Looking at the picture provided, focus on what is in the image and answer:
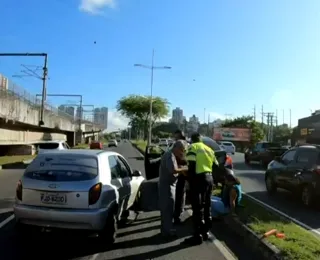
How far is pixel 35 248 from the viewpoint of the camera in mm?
7020

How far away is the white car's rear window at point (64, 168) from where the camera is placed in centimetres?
719

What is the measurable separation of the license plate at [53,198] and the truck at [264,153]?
73.6 ft

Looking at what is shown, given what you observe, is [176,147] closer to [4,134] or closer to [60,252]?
[60,252]

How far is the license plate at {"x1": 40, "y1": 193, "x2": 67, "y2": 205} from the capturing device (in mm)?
6926

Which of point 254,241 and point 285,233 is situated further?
point 285,233

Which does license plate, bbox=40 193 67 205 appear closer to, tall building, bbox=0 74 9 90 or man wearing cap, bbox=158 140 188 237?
man wearing cap, bbox=158 140 188 237

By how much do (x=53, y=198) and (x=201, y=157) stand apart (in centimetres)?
256

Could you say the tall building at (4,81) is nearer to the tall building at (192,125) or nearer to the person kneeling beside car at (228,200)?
the tall building at (192,125)

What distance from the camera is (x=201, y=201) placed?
7559 mm

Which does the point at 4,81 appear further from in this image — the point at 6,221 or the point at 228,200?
the point at 228,200

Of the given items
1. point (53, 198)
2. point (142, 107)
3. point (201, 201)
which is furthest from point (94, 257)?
point (142, 107)

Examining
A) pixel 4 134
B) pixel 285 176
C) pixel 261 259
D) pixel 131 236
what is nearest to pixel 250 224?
pixel 261 259

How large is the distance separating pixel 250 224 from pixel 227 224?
1.00 meters

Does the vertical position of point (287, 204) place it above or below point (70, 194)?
below
